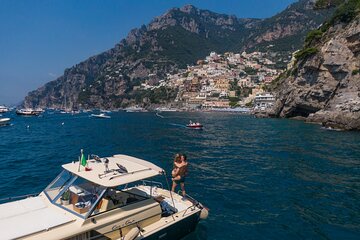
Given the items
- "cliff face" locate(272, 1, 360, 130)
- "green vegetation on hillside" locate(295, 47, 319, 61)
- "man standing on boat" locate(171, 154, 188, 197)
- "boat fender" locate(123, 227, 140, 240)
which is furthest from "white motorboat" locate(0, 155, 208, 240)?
"green vegetation on hillside" locate(295, 47, 319, 61)

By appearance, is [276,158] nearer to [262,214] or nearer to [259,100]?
[262,214]

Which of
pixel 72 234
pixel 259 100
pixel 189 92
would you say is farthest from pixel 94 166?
pixel 189 92

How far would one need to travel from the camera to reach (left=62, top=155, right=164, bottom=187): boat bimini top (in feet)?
31.4

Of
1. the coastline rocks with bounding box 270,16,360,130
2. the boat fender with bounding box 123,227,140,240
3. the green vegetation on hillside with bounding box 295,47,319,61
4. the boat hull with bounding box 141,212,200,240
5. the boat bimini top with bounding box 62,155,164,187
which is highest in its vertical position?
the green vegetation on hillside with bounding box 295,47,319,61

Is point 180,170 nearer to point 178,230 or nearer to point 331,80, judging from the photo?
point 178,230

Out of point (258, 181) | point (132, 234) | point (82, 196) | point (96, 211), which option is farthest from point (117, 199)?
point (258, 181)

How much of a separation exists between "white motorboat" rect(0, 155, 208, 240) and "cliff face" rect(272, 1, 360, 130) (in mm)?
47185

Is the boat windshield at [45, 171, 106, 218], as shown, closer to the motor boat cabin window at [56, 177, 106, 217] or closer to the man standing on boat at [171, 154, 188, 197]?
the motor boat cabin window at [56, 177, 106, 217]

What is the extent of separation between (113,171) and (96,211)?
65.2 inches

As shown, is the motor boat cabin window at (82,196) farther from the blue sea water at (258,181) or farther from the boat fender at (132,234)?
the blue sea water at (258,181)

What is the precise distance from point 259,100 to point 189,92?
229 feet

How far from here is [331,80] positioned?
6694 cm

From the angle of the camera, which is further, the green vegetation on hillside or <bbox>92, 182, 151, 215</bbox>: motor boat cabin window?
the green vegetation on hillside

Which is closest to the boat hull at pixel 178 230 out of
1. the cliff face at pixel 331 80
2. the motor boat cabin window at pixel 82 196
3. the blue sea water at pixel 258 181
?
the blue sea water at pixel 258 181
